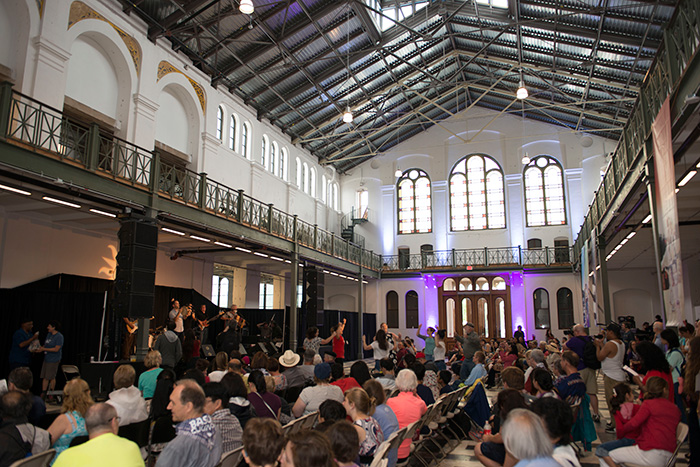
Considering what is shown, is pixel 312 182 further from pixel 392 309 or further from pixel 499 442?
pixel 499 442

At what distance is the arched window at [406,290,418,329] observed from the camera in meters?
27.7

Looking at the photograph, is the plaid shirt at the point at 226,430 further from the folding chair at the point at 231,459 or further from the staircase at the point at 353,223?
the staircase at the point at 353,223

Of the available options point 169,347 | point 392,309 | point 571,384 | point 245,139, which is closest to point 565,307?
point 392,309

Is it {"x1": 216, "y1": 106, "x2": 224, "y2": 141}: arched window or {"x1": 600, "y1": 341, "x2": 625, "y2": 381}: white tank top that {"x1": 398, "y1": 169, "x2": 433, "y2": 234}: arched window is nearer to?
{"x1": 216, "y1": 106, "x2": 224, "y2": 141}: arched window

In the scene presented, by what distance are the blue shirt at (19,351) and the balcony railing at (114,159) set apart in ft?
13.0

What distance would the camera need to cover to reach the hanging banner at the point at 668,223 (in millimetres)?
6492

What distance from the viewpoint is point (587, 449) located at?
6.91 m

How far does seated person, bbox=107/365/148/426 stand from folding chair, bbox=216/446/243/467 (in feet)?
7.00

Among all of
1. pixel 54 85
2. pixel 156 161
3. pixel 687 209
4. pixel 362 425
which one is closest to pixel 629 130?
pixel 687 209

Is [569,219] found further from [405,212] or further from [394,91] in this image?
[394,91]

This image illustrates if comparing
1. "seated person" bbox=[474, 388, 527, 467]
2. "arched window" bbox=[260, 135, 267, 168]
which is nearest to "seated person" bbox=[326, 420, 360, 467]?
"seated person" bbox=[474, 388, 527, 467]

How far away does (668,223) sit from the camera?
6836 mm

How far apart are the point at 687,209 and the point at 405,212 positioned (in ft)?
60.1

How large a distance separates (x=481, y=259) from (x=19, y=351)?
21.4 metres
